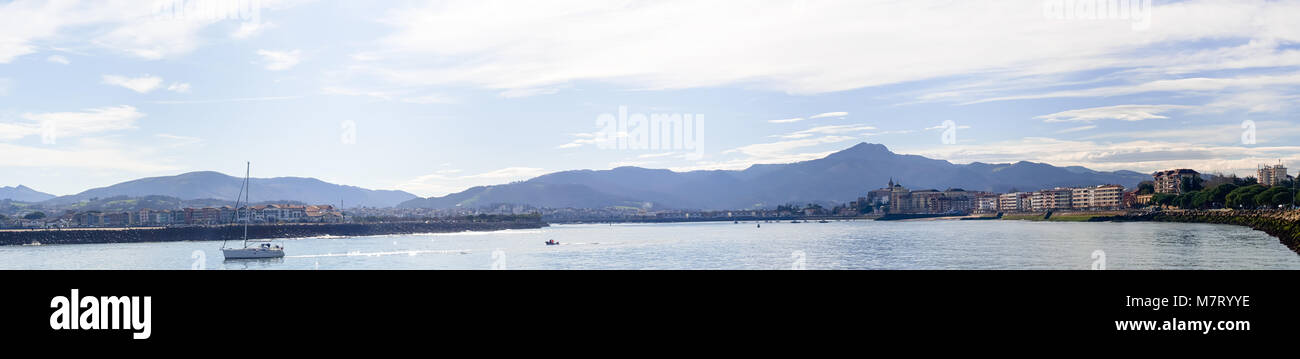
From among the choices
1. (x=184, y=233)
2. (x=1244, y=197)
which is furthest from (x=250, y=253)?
(x=1244, y=197)

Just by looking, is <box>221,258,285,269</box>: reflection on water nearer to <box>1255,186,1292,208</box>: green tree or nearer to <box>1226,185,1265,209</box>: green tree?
<box>1255,186,1292,208</box>: green tree

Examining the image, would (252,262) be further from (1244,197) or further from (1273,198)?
(1244,197)

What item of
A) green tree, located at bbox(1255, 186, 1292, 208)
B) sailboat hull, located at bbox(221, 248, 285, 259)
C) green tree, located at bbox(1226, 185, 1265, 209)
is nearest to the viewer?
sailboat hull, located at bbox(221, 248, 285, 259)

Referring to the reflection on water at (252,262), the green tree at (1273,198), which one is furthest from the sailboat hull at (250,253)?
the green tree at (1273,198)

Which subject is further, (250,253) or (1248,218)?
(1248,218)

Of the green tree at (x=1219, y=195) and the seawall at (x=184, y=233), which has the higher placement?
the green tree at (x=1219, y=195)

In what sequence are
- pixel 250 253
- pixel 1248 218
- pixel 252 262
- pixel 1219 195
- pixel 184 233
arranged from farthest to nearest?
pixel 1219 195
pixel 184 233
pixel 1248 218
pixel 250 253
pixel 252 262

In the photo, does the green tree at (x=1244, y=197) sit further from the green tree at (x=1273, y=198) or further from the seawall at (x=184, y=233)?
the seawall at (x=184, y=233)

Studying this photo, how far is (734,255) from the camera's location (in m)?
86.4

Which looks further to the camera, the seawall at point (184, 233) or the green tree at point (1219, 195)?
the green tree at point (1219, 195)

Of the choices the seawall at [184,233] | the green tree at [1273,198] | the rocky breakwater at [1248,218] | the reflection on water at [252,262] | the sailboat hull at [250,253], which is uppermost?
the green tree at [1273,198]

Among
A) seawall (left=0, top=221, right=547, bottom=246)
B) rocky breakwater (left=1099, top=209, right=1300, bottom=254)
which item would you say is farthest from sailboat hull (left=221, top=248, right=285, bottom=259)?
rocky breakwater (left=1099, top=209, right=1300, bottom=254)
